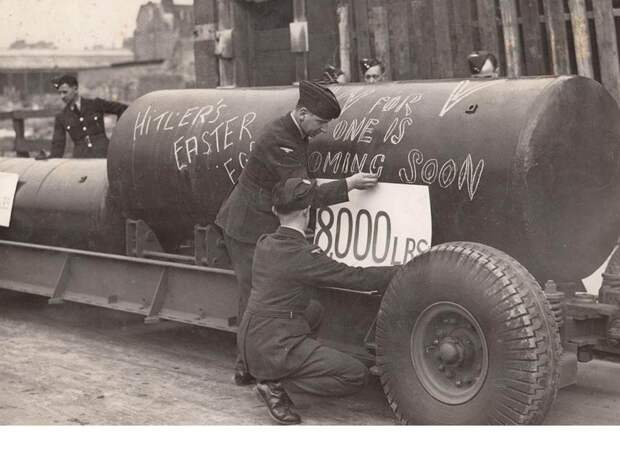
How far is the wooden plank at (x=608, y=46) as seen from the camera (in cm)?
802

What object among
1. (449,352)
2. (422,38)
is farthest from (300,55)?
(449,352)

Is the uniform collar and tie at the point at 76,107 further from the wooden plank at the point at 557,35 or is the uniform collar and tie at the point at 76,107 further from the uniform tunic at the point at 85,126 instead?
the wooden plank at the point at 557,35

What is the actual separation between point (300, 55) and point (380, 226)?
5.81 m

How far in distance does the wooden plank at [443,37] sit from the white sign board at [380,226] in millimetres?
3821

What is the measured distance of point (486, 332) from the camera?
4.86 m

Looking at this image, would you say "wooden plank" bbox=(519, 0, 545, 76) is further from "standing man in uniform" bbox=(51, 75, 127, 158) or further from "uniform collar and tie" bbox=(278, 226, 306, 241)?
"standing man in uniform" bbox=(51, 75, 127, 158)

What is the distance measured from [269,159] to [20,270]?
3548 mm

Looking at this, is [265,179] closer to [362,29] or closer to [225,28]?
[362,29]

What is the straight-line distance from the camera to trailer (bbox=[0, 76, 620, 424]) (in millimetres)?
4867

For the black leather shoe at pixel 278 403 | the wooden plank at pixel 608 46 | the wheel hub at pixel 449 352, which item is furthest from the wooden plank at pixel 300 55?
the wheel hub at pixel 449 352

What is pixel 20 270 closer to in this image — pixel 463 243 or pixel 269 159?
pixel 269 159
